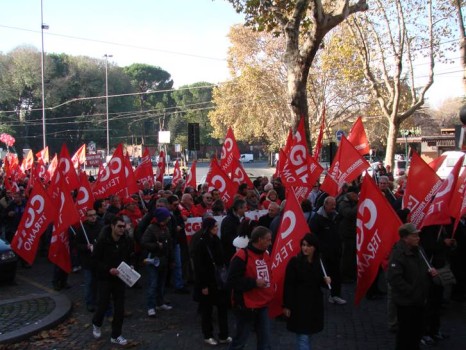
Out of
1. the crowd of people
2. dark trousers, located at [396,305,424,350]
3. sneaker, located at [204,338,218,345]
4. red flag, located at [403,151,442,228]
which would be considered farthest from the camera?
red flag, located at [403,151,442,228]

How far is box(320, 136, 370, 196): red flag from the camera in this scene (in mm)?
9820

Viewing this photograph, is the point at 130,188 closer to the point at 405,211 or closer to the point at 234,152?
the point at 234,152

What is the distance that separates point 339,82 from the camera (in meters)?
38.2

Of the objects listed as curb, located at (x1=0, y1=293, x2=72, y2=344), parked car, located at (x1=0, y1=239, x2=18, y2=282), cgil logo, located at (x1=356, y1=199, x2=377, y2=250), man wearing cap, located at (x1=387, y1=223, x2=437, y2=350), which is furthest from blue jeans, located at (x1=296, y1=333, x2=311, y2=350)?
parked car, located at (x1=0, y1=239, x2=18, y2=282)

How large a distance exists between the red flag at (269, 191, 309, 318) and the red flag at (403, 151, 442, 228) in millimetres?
2167

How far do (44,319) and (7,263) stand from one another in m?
2.51

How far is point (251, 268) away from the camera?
17.2ft

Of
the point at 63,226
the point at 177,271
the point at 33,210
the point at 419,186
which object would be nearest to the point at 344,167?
the point at 419,186

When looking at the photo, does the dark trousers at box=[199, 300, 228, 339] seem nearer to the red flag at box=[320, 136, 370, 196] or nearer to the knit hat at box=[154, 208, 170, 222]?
the knit hat at box=[154, 208, 170, 222]

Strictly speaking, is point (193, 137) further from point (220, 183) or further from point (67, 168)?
point (220, 183)

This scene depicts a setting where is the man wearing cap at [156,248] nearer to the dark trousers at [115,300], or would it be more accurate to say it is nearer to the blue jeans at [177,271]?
the blue jeans at [177,271]

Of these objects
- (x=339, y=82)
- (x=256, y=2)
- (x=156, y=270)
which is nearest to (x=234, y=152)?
(x=256, y=2)

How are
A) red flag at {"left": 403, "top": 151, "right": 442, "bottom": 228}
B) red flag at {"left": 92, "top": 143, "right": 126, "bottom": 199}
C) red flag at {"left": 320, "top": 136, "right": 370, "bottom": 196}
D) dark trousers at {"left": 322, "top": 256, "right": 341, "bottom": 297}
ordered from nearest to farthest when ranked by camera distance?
red flag at {"left": 403, "top": 151, "right": 442, "bottom": 228}
dark trousers at {"left": 322, "top": 256, "right": 341, "bottom": 297}
red flag at {"left": 320, "top": 136, "right": 370, "bottom": 196}
red flag at {"left": 92, "top": 143, "right": 126, "bottom": 199}

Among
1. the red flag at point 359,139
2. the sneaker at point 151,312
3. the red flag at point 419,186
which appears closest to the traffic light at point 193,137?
the red flag at point 359,139
